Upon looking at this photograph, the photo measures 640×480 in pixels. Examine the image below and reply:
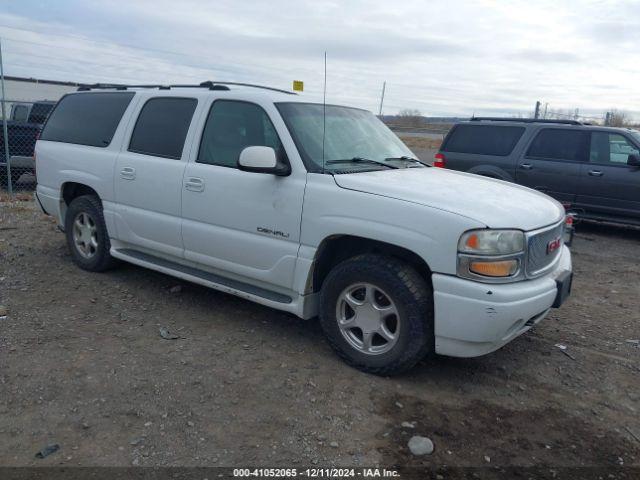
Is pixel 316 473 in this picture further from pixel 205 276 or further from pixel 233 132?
pixel 233 132

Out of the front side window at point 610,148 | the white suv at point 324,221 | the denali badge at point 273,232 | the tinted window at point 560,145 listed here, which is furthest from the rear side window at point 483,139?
the denali badge at point 273,232

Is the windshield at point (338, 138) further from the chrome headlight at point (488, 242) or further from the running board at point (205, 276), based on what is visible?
the chrome headlight at point (488, 242)

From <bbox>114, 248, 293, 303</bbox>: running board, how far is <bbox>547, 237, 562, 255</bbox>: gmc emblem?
1839mm

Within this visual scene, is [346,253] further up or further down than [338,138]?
further down

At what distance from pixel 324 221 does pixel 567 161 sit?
6639mm

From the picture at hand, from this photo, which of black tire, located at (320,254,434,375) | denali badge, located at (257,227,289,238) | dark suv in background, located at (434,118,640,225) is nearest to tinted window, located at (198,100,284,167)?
denali badge, located at (257,227,289,238)

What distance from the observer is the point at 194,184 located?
4.54 metres

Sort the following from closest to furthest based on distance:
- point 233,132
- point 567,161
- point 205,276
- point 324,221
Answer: point 324,221 → point 233,132 → point 205,276 → point 567,161

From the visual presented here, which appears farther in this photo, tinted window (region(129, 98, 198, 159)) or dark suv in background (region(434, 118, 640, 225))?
dark suv in background (region(434, 118, 640, 225))

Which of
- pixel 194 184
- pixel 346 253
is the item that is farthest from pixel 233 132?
pixel 346 253

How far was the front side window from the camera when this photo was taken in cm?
874

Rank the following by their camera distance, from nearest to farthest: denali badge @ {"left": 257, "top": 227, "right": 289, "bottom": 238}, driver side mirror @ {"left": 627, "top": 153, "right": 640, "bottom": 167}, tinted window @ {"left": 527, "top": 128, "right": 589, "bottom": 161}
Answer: denali badge @ {"left": 257, "top": 227, "right": 289, "bottom": 238} → driver side mirror @ {"left": 627, "top": 153, "right": 640, "bottom": 167} → tinted window @ {"left": 527, "top": 128, "right": 589, "bottom": 161}

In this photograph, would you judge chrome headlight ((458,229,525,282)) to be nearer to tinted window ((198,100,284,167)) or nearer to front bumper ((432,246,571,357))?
front bumper ((432,246,571,357))

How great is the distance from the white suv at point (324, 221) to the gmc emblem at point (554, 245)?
0.05ft
